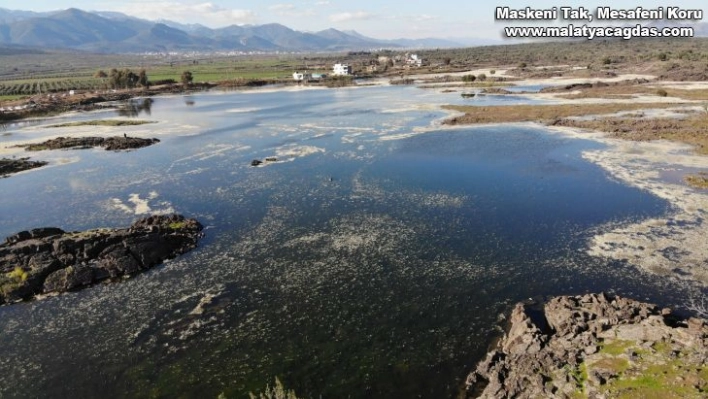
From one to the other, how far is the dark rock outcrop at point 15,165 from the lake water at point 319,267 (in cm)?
236

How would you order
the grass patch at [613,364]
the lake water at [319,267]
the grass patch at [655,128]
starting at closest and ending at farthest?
1. the grass patch at [613,364]
2. the lake water at [319,267]
3. the grass patch at [655,128]

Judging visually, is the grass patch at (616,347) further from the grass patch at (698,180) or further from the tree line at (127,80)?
the tree line at (127,80)

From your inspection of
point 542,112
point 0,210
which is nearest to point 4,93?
point 0,210

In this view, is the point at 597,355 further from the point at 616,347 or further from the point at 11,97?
the point at 11,97

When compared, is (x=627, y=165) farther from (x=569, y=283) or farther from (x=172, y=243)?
(x=172, y=243)

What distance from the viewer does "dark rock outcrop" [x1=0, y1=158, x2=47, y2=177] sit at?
53.5 metres

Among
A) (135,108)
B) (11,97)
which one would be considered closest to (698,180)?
(135,108)

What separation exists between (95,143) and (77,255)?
4352 cm

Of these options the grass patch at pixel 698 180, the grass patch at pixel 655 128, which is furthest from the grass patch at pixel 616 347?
the grass patch at pixel 655 128

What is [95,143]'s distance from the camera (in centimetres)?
6694

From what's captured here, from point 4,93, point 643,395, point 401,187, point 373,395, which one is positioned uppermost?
point 4,93

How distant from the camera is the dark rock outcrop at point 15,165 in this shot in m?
53.5

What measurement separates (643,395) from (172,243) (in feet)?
90.0

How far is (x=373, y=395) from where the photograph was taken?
18.4m
